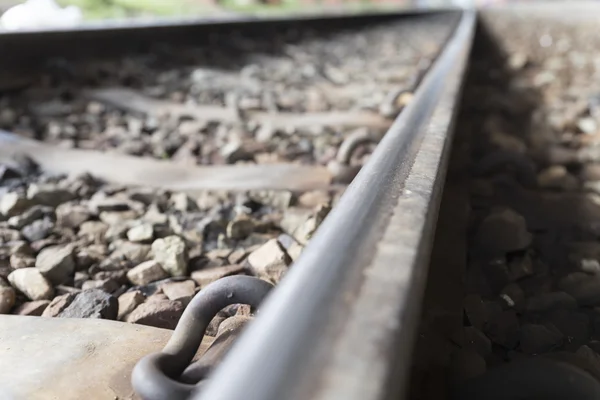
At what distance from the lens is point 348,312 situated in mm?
483

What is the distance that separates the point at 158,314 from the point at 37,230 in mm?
596

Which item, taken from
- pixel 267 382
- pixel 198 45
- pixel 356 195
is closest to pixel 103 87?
pixel 198 45

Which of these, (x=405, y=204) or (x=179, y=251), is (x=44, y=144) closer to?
(x=179, y=251)

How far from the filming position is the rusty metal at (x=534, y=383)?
63 cm

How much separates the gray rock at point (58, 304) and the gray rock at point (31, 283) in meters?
0.05

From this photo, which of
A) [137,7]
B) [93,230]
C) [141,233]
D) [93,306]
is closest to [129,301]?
[93,306]

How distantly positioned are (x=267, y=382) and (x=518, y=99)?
2881 millimetres

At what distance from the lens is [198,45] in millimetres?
4562

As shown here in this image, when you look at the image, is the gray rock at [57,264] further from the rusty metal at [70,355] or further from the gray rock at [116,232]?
the rusty metal at [70,355]

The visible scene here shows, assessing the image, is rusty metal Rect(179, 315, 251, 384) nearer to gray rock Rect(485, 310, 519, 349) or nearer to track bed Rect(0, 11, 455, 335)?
track bed Rect(0, 11, 455, 335)

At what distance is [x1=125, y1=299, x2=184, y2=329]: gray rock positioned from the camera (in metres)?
1.00

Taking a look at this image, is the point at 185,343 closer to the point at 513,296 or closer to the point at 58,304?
the point at 58,304

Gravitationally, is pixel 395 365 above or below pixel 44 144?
above

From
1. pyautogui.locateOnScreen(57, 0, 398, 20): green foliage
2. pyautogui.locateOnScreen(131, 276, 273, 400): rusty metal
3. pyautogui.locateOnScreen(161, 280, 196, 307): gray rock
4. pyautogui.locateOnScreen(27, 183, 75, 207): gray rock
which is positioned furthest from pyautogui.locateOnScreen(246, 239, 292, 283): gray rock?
pyautogui.locateOnScreen(57, 0, 398, 20): green foliage
